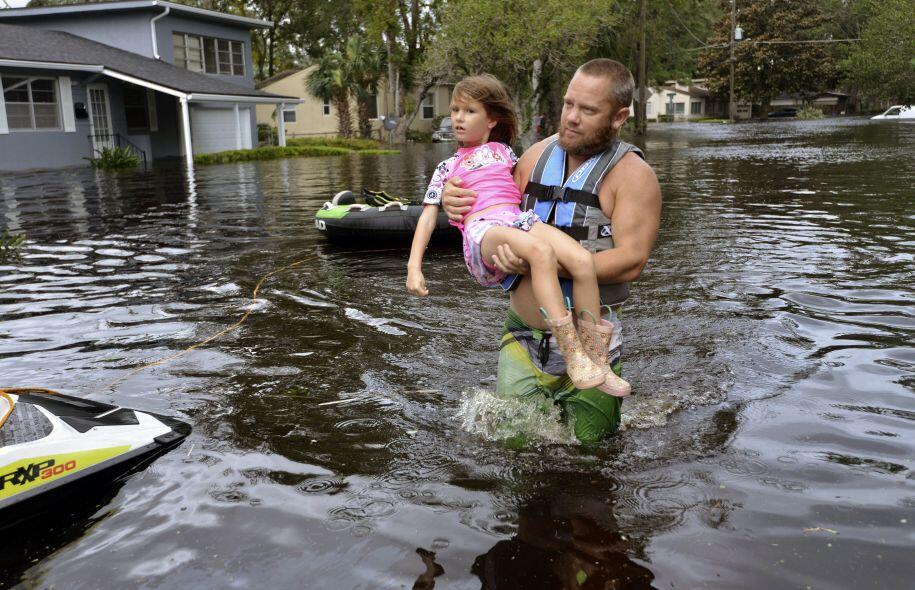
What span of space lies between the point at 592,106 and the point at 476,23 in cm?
3238

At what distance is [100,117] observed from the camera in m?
31.2

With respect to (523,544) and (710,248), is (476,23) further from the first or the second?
(523,544)

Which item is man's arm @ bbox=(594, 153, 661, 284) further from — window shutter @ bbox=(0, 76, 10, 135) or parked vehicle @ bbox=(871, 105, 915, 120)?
parked vehicle @ bbox=(871, 105, 915, 120)

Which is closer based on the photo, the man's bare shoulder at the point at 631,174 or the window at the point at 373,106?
the man's bare shoulder at the point at 631,174

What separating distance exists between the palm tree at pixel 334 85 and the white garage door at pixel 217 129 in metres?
11.1

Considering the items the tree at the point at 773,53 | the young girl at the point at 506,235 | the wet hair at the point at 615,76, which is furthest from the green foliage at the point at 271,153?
the tree at the point at 773,53

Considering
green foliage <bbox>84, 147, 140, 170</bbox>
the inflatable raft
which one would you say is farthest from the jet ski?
green foliage <bbox>84, 147, 140, 170</bbox>

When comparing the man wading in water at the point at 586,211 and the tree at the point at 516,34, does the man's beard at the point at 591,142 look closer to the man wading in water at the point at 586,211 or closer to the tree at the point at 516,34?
the man wading in water at the point at 586,211

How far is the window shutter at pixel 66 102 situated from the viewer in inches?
1142

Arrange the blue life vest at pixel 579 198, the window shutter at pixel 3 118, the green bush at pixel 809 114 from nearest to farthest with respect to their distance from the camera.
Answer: the blue life vest at pixel 579 198
the window shutter at pixel 3 118
the green bush at pixel 809 114

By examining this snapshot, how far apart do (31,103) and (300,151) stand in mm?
12290

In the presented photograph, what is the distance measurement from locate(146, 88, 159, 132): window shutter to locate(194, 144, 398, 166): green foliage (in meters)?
3.32

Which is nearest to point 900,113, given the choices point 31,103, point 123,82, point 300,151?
point 300,151

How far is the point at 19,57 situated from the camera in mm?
26234
